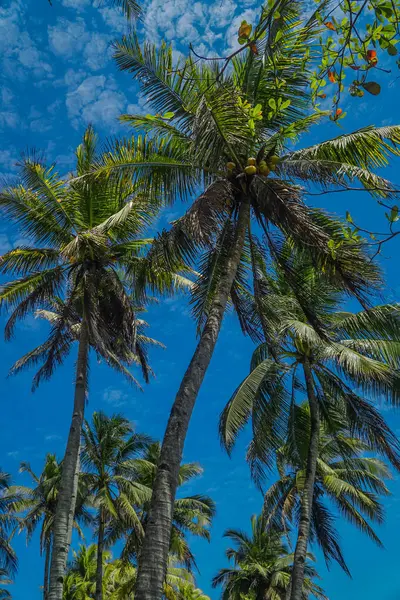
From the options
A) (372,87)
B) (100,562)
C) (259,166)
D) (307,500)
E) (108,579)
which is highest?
(108,579)

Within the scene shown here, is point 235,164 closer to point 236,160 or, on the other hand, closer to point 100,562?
point 236,160

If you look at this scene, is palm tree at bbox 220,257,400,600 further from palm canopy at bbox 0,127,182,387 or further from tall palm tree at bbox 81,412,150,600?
tall palm tree at bbox 81,412,150,600

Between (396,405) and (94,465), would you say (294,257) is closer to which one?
(396,405)

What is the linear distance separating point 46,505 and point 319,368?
1636cm

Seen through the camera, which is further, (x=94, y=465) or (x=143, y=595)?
(x=94, y=465)

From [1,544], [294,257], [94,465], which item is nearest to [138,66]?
[294,257]

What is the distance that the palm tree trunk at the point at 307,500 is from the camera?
1255 centimetres

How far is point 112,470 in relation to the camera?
23.9 meters

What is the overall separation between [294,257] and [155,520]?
665 cm

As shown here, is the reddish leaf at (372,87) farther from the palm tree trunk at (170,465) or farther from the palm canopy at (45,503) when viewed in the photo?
the palm canopy at (45,503)

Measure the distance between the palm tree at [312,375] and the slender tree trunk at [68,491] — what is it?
10.5 ft

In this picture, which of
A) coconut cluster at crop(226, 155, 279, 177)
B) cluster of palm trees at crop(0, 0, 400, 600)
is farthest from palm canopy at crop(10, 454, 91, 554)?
coconut cluster at crop(226, 155, 279, 177)

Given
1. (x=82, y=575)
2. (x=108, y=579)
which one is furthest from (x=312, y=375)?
(x=82, y=575)

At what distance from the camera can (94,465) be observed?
24.0 meters
